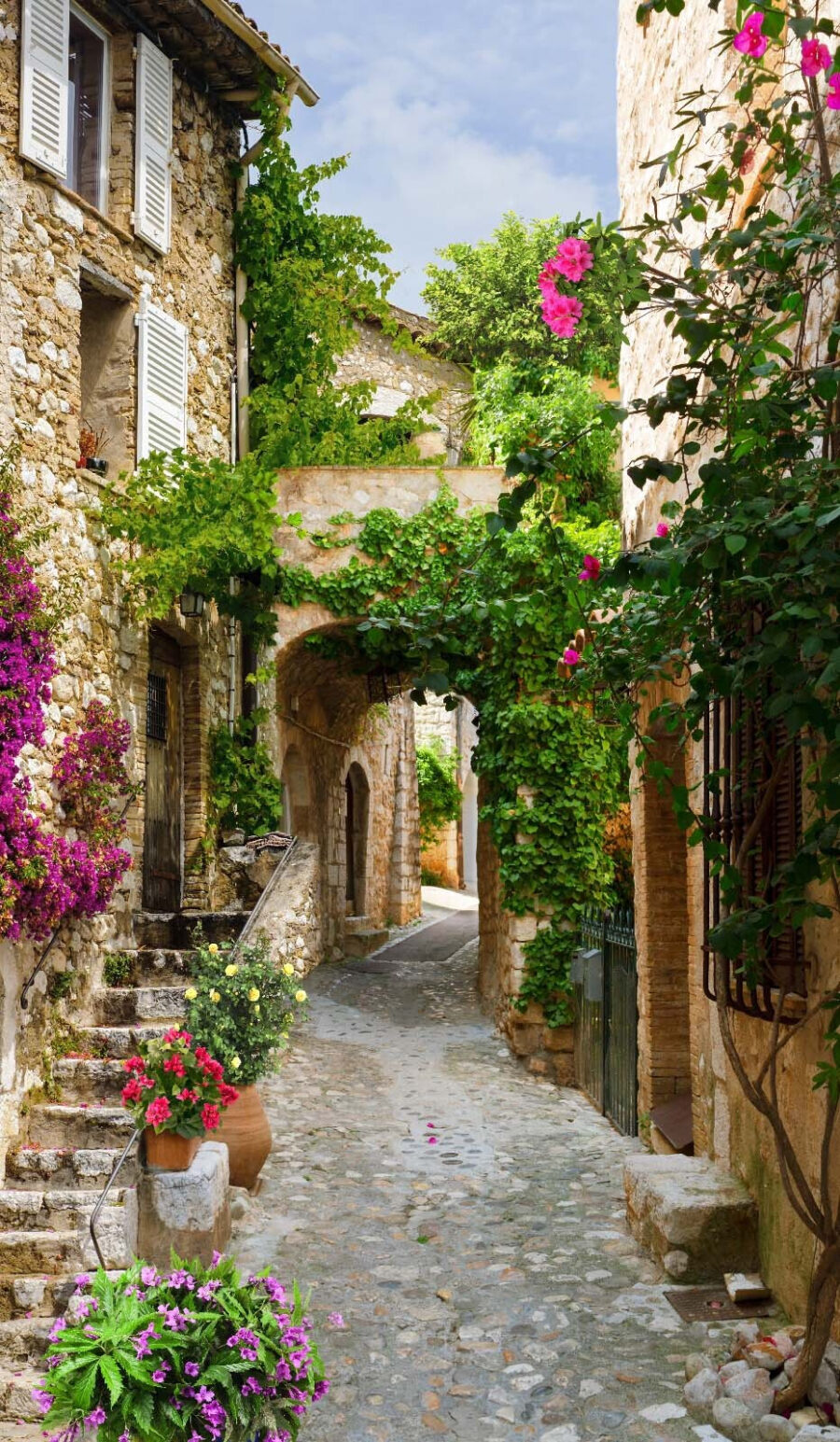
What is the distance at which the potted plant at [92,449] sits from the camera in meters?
8.73

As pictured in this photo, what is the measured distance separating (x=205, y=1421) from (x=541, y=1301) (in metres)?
2.45

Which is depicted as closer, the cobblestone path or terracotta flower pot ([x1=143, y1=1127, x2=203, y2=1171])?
the cobblestone path

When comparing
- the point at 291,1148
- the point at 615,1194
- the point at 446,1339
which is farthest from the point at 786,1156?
the point at 291,1148

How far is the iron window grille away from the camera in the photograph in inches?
383

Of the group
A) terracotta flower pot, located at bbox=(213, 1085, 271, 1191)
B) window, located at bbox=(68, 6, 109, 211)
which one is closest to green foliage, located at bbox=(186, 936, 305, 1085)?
terracotta flower pot, located at bbox=(213, 1085, 271, 1191)

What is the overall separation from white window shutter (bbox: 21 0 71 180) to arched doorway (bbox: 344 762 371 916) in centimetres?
1059

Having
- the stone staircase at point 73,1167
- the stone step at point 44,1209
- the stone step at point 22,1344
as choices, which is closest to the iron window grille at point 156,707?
the stone staircase at point 73,1167

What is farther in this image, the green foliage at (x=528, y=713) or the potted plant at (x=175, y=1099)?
the green foliage at (x=528, y=713)

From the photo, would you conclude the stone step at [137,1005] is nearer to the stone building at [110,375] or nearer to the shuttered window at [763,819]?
the stone building at [110,375]

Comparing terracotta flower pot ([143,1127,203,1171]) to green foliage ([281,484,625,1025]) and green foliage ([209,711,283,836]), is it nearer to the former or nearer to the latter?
green foliage ([209,711,283,836])

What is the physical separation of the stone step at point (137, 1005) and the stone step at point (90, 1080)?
51cm

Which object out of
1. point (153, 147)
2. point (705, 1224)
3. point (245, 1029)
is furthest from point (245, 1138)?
point (153, 147)

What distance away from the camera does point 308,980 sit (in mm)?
13375

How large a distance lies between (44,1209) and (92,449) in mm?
5072
